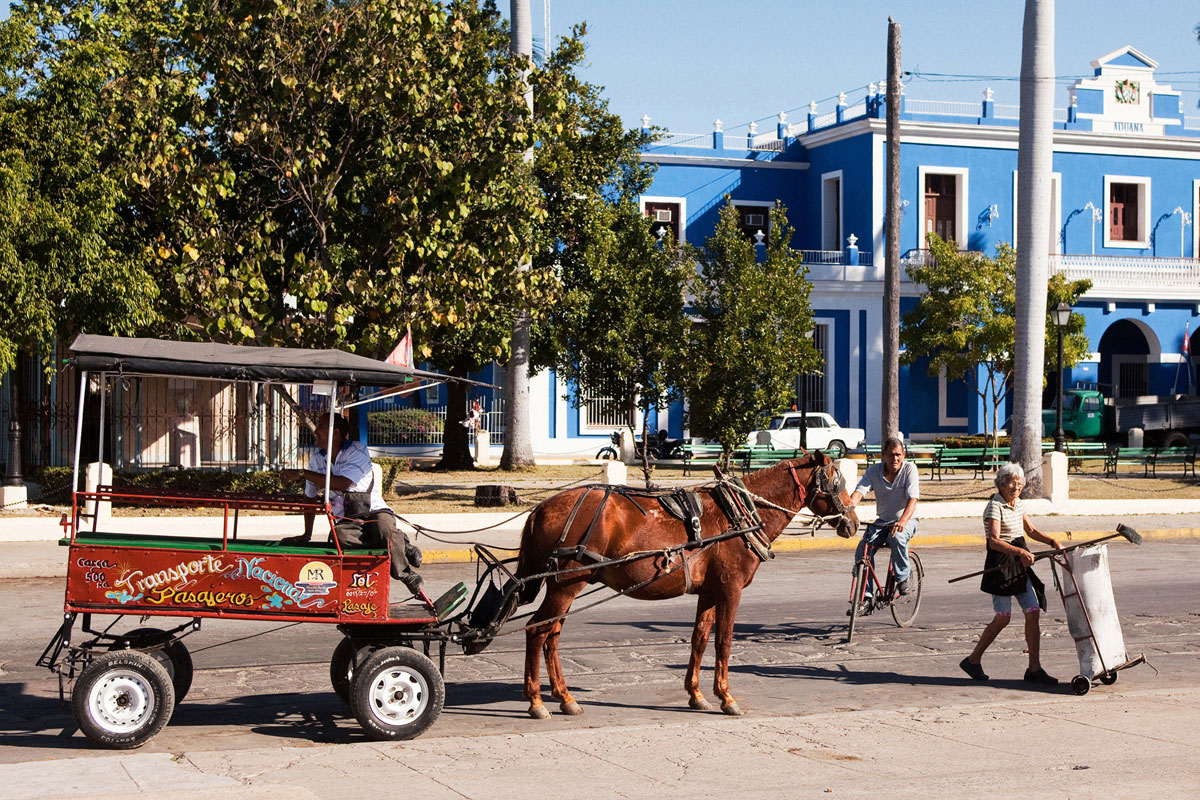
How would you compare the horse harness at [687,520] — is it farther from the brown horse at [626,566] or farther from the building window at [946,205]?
the building window at [946,205]

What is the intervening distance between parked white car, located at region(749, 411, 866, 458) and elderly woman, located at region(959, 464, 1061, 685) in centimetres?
2826

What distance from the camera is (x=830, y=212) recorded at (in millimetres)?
45594

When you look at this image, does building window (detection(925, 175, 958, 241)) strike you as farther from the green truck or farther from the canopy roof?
the canopy roof

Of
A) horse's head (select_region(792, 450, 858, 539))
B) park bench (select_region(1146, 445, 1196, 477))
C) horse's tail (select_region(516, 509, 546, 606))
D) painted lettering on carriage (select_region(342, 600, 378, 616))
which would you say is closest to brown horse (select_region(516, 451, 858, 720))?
horse's tail (select_region(516, 509, 546, 606))

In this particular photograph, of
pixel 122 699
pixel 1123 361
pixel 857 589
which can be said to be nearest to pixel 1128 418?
pixel 1123 361

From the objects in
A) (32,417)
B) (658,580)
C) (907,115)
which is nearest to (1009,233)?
(907,115)

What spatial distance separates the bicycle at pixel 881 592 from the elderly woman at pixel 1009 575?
68.3 inches

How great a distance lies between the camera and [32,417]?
25969mm

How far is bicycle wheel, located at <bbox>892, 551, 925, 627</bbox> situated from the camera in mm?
12594

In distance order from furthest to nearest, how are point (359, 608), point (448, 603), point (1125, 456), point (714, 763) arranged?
point (1125, 456), point (448, 603), point (359, 608), point (714, 763)

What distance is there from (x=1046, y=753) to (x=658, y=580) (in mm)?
2727

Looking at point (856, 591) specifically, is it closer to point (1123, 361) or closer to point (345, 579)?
point (345, 579)

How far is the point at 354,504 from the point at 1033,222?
777 inches

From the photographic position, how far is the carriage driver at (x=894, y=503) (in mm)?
11883
